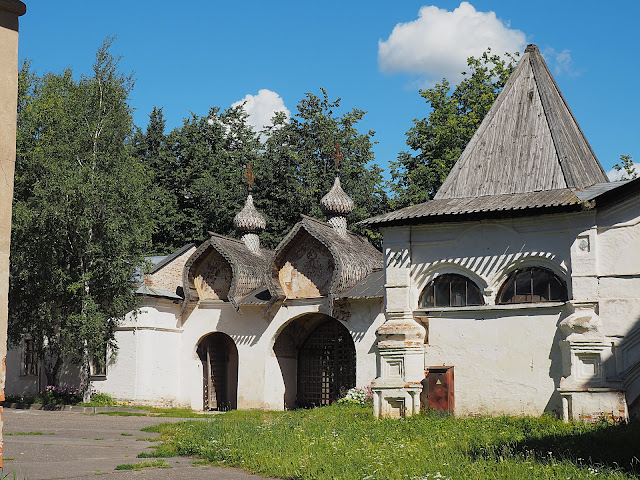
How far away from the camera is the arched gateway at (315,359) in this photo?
22172mm

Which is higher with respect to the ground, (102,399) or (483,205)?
(483,205)

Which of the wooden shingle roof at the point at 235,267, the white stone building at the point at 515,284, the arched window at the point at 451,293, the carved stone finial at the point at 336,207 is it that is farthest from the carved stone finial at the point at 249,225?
the arched window at the point at 451,293

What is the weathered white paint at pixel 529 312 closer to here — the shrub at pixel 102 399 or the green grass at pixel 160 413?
the green grass at pixel 160 413

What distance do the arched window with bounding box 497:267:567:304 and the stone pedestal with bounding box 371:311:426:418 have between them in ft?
5.78

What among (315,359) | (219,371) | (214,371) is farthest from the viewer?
(219,371)

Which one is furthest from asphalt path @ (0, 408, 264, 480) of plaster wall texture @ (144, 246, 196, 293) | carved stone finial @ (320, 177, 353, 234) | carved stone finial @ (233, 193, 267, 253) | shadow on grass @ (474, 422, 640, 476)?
carved stone finial @ (320, 177, 353, 234)

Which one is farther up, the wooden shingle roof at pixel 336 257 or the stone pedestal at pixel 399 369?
the wooden shingle roof at pixel 336 257

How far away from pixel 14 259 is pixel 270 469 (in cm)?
1420

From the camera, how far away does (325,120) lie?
34.7 meters

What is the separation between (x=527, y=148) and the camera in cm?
1537

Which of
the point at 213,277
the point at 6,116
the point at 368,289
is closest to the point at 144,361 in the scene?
the point at 213,277

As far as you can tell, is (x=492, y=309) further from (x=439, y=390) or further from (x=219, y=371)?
(x=219, y=371)

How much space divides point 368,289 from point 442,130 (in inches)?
419

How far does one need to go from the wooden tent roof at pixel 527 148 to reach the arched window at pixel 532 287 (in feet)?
5.34
